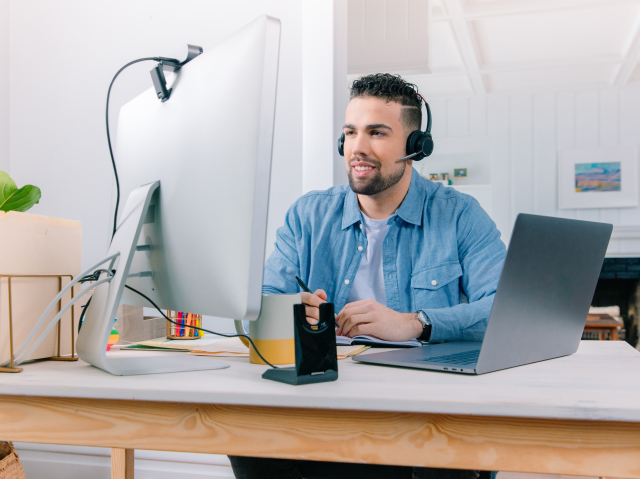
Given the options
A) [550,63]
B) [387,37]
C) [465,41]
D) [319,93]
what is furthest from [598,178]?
[319,93]

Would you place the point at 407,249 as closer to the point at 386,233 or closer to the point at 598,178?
the point at 386,233

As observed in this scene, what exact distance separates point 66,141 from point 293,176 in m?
0.91

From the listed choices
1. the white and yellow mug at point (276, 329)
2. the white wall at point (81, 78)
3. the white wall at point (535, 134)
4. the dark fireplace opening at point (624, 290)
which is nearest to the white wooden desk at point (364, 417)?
the white and yellow mug at point (276, 329)

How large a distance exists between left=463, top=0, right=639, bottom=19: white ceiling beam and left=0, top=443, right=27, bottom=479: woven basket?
336 cm

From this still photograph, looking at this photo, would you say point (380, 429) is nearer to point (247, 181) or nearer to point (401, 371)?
point (401, 371)

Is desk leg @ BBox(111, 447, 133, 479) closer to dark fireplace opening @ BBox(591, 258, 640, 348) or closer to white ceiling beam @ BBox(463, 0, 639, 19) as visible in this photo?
white ceiling beam @ BBox(463, 0, 639, 19)

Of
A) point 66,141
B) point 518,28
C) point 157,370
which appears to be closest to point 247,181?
point 157,370

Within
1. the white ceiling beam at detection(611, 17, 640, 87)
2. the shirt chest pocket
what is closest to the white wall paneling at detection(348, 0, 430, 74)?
the shirt chest pocket

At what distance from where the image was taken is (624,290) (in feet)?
17.1

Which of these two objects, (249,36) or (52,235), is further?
(52,235)

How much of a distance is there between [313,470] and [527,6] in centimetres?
332

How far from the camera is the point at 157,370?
709 millimetres

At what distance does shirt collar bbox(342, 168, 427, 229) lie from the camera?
1409 millimetres

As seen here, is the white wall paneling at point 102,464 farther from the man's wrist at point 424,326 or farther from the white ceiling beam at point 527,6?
the white ceiling beam at point 527,6
